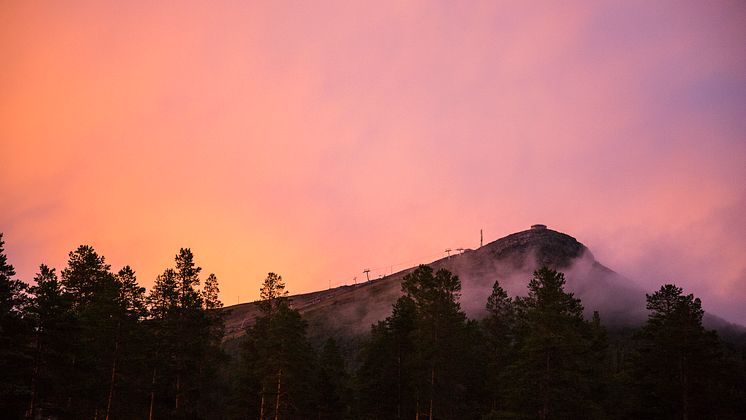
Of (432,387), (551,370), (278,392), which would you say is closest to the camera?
(551,370)

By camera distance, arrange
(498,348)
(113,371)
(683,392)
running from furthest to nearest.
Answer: (498,348)
(683,392)
(113,371)

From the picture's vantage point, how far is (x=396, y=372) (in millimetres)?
53094

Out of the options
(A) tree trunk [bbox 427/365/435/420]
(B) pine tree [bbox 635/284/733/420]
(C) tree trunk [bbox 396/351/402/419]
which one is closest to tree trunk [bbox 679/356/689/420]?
(B) pine tree [bbox 635/284/733/420]

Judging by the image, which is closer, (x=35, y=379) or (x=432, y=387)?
(x=35, y=379)

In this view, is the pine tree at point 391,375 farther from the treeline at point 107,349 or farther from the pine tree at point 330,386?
the treeline at point 107,349

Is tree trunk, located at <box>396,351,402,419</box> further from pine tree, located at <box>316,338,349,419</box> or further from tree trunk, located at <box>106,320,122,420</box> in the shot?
tree trunk, located at <box>106,320,122,420</box>

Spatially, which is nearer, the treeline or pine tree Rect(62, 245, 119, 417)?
the treeline

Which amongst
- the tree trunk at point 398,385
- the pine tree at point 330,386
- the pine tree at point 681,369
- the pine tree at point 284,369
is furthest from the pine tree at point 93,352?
the pine tree at point 681,369

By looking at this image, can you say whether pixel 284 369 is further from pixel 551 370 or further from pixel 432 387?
pixel 551 370

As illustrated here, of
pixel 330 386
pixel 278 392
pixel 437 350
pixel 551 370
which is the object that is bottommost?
pixel 330 386

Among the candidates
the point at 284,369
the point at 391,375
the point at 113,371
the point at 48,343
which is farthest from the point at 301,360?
the point at 48,343

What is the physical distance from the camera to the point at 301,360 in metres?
50.9

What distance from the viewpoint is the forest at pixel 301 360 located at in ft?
132

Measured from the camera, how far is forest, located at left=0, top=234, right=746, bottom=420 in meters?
40.2
